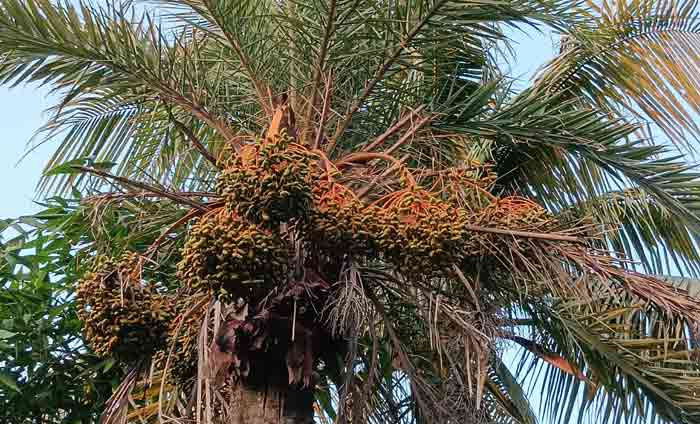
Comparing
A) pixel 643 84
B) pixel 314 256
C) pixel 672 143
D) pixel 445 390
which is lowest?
pixel 445 390

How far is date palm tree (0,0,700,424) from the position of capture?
3.83m

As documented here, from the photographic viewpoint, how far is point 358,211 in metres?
3.81

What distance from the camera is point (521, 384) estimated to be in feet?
19.8

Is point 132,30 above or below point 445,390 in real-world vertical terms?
above

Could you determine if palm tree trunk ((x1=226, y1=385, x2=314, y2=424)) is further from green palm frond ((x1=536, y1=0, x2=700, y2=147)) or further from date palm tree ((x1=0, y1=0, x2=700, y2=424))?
green palm frond ((x1=536, y1=0, x2=700, y2=147))

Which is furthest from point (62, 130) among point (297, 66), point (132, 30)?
point (297, 66)

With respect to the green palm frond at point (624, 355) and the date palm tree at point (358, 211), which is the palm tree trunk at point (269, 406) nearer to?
the date palm tree at point (358, 211)

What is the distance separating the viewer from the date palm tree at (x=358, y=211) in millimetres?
3828

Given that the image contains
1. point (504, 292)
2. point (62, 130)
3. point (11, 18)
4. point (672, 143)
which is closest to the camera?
point (504, 292)

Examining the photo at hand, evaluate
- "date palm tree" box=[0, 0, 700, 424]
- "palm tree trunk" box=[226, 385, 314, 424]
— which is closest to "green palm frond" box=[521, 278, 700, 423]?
"date palm tree" box=[0, 0, 700, 424]

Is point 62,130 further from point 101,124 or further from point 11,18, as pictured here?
point 11,18

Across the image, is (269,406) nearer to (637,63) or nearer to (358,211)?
(358,211)

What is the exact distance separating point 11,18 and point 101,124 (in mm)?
1364

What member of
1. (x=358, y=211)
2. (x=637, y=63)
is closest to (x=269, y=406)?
(x=358, y=211)
